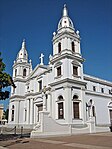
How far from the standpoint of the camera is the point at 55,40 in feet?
95.0

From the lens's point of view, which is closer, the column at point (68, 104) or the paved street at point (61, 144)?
the paved street at point (61, 144)

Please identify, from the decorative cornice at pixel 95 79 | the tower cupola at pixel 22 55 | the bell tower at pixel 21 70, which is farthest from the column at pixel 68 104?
the tower cupola at pixel 22 55

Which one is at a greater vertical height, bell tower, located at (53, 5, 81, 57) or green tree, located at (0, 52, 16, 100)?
bell tower, located at (53, 5, 81, 57)

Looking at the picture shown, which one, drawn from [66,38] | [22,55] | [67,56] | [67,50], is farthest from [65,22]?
A: [22,55]

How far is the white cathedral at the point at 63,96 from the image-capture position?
896 inches

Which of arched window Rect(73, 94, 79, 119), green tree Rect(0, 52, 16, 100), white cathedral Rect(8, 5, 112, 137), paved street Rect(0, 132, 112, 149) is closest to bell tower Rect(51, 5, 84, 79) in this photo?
white cathedral Rect(8, 5, 112, 137)

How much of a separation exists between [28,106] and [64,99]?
11400 millimetres

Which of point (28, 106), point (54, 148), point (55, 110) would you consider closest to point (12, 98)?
point (28, 106)

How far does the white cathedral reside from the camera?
2275cm

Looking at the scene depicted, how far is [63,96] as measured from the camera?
80.7 feet

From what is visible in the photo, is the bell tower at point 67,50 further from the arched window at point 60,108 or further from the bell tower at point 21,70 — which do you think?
the bell tower at point 21,70

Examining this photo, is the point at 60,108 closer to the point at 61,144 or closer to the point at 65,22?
the point at 61,144

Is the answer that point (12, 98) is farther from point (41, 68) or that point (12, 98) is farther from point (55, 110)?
point (55, 110)

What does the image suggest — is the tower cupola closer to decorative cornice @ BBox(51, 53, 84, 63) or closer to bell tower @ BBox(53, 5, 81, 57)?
bell tower @ BBox(53, 5, 81, 57)
